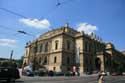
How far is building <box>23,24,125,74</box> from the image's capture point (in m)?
53.9

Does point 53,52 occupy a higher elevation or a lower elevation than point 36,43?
lower

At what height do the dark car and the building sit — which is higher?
the building

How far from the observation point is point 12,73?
19250mm

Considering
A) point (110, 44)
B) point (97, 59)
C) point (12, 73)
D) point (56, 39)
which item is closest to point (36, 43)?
point (56, 39)

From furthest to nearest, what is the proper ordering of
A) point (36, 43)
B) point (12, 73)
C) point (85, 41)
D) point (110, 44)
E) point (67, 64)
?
point (110, 44) → point (36, 43) → point (85, 41) → point (67, 64) → point (12, 73)

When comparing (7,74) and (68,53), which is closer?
(7,74)

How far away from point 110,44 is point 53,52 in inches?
1154

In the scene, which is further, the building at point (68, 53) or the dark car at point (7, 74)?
the building at point (68, 53)

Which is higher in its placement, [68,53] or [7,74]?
[68,53]

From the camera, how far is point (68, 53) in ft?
181

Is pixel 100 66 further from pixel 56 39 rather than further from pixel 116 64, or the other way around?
pixel 56 39

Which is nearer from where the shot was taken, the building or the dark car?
the dark car

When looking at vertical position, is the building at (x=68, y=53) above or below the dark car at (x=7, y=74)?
above

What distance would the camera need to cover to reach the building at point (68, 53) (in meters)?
53.9
